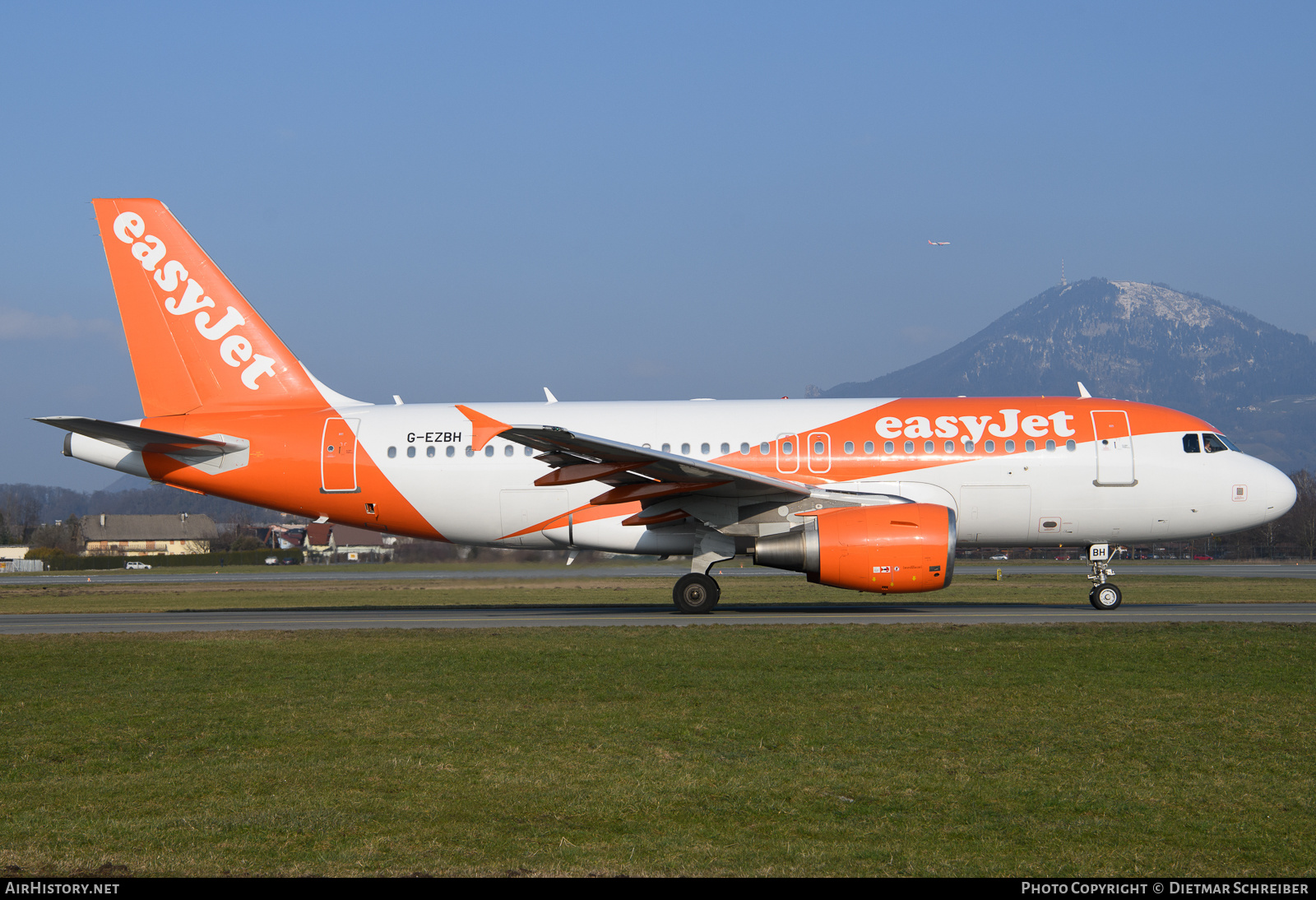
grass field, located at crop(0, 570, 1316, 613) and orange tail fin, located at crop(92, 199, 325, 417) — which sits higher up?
orange tail fin, located at crop(92, 199, 325, 417)

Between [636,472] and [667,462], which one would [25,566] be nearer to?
[636,472]

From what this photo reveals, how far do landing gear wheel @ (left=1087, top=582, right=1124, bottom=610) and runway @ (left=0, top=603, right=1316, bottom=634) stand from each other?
11.8 inches

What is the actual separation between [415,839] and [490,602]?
72.8 feet

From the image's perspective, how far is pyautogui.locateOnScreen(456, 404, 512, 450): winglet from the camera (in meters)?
21.2

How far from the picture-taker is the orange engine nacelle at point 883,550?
700 inches

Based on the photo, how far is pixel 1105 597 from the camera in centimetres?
2022

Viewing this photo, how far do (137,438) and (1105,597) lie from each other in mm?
18600

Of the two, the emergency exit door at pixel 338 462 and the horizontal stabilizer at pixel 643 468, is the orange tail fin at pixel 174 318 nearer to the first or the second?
the emergency exit door at pixel 338 462

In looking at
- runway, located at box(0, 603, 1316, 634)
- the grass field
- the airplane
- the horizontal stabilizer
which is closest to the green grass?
runway, located at box(0, 603, 1316, 634)

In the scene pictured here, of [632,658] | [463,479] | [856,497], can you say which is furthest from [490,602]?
[632,658]

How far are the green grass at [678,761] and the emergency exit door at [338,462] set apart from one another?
7309mm

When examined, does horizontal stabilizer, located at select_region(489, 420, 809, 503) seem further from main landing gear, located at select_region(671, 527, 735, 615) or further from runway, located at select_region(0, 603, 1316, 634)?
runway, located at select_region(0, 603, 1316, 634)

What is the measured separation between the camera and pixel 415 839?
6012 millimetres

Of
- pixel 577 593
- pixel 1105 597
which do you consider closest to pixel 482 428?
pixel 577 593
